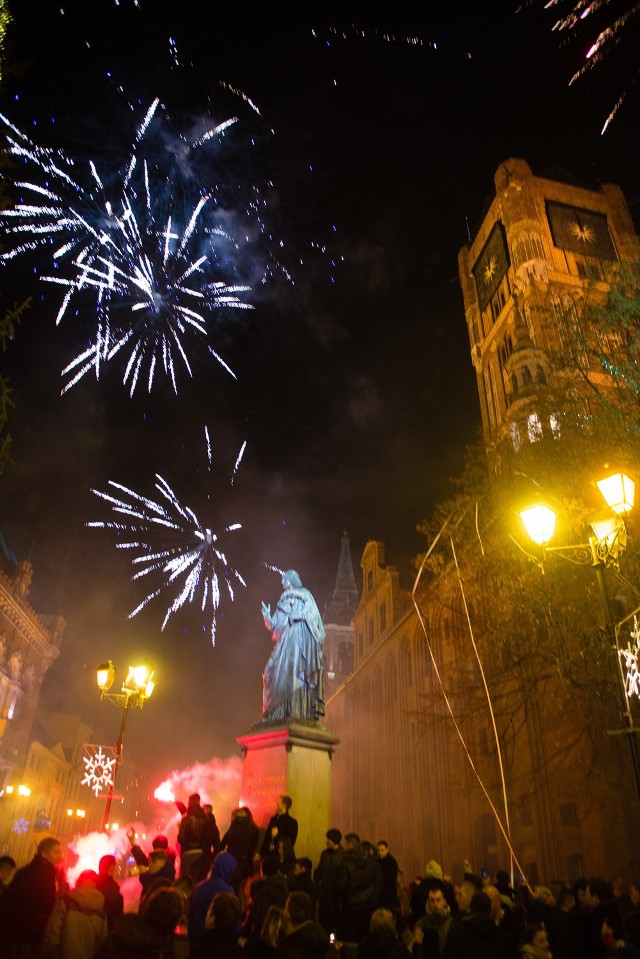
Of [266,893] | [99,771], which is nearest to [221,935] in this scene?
[266,893]

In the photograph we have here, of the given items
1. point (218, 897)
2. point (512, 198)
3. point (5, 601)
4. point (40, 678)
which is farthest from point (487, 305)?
point (218, 897)

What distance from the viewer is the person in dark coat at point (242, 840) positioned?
26.6 feet

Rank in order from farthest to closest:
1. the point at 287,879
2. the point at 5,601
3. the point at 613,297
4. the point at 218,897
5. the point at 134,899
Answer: the point at 5,601 → the point at 613,297 → the point at 134,899 → the point at 287,879 → the point at 218,897

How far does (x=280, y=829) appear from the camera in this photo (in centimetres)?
825

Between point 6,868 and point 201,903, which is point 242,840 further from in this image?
point 6,868

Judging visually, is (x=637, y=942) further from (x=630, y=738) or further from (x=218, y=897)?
(x=218, y=897)

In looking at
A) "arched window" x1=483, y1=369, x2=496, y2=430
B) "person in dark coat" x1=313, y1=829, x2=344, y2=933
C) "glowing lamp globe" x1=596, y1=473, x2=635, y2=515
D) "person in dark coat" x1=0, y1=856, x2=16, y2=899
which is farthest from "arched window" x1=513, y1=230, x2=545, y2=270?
"person in dark coat" x1=0, y1=856, x2=16, y2=899

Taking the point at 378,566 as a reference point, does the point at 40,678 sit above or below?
below

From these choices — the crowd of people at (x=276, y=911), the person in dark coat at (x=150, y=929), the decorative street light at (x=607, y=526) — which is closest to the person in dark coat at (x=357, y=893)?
the crowd of people at (x=276, y=911)

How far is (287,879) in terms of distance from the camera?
6742 mm

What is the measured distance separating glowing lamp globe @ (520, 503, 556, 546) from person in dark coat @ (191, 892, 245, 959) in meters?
5.85

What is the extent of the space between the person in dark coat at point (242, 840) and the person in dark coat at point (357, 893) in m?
1.86

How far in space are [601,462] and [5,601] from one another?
114ft

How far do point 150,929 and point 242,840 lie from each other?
4.59m
